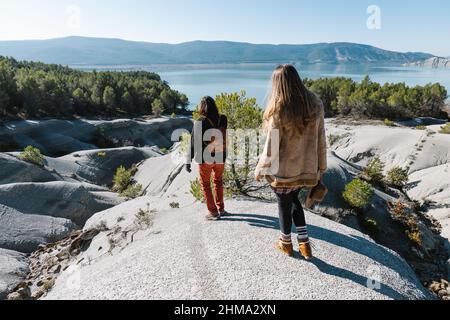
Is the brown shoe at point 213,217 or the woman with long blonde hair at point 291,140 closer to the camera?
the woman with long blonde hair at point 291,140

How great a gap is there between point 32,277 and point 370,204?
46.2ft

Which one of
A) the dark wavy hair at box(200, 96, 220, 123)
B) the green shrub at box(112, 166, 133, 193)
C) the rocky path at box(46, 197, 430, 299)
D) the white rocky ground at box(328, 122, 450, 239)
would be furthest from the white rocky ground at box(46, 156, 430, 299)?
the green shrub at box(112, 166, 133, 193)

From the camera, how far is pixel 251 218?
369 inches

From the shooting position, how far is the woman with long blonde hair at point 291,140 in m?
5.97

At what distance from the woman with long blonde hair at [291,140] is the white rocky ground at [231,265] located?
3.63 ft

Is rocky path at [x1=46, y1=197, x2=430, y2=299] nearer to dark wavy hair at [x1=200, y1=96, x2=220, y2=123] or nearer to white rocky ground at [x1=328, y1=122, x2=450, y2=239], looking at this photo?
dark wavy hair at [x1=200, y1=96, x2=220, y2=123]

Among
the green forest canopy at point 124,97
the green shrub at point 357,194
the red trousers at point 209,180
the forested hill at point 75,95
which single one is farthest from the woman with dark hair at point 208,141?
the green forest canopy at point 124,97

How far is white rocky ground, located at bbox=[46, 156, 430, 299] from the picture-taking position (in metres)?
6.18

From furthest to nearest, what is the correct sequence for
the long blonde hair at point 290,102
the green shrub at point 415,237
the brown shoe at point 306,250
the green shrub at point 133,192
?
1. the green shrub at point 133,192
2. the green shrub at point 415,237
3. the brown shoe at point 306,250
4. the long blonde hair at point 290,102

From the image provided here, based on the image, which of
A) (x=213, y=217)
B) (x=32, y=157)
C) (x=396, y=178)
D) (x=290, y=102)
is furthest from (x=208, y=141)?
(x=32, y=157)

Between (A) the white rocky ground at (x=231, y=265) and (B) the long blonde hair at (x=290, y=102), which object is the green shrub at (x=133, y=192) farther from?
(B) the long blonde hair at (x=290, y=102)

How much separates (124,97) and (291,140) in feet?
253

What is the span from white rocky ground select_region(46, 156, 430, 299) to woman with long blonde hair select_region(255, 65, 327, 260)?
1108 mm
